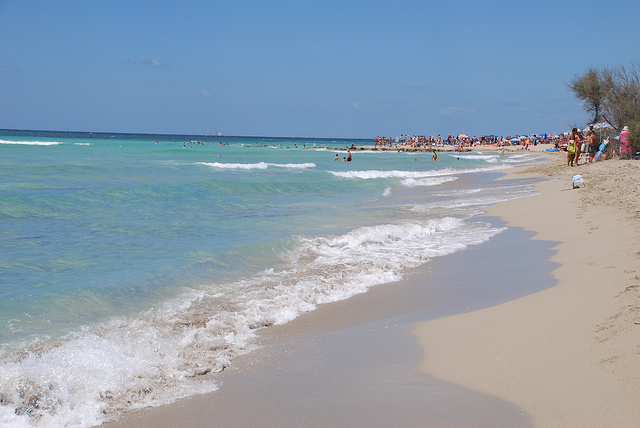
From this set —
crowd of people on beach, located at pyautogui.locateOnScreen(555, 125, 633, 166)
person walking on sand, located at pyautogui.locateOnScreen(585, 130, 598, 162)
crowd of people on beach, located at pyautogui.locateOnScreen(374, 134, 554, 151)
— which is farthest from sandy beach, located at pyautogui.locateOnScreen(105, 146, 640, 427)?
crowd of people on beach, located at pyautogui.locateOnScreen(374, 134, 554, 151)

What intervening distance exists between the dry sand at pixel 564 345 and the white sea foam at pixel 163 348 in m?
1.54

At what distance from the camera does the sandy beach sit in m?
2.93

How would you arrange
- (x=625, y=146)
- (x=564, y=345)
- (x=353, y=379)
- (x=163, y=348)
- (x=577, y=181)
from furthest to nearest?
(x=625, y=146)
(x=577, y=181)
(x=163, y=348)
(x=564, y=345)
(x=353, y=379)

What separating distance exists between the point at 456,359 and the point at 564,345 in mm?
801

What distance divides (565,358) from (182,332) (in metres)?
3.02

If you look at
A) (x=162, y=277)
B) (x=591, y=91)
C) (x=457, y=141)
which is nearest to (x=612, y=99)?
(x=591, y=91)

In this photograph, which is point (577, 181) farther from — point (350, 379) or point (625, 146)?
point (350, 379)

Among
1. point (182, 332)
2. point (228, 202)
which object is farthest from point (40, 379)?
point (228, 202)

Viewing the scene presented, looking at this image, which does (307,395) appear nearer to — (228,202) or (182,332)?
(182,332)

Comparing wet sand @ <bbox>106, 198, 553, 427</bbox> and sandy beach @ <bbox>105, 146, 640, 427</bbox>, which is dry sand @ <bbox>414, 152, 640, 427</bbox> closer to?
sandy beach @ <bbox>105, 146, 640, 427</bbox>

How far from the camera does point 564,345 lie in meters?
3.70

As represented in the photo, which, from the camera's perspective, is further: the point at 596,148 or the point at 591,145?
the point at 596,148

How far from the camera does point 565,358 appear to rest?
348 cm

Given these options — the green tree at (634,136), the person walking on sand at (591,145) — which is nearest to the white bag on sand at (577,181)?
the person walking on sand at (591,145)
